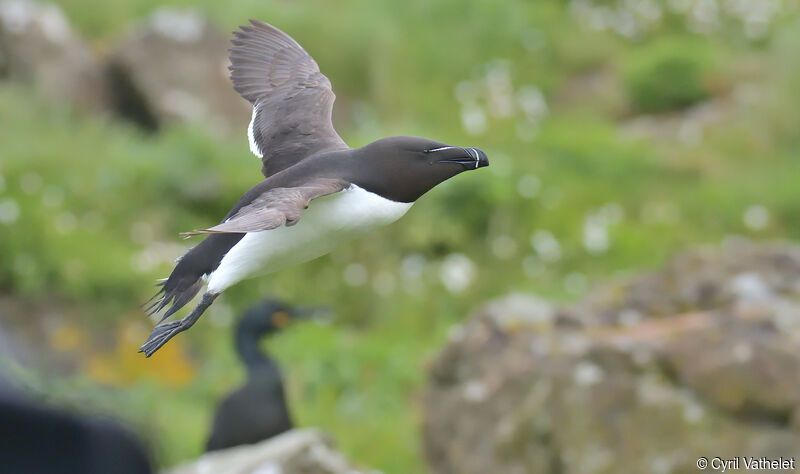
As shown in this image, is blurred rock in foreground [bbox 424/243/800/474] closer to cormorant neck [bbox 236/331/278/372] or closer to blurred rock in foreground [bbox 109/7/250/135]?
cormorant neck [bbox 236/331/278/372]

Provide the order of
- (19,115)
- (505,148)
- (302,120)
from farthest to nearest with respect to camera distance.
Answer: (505,148), (19,115), (302,120)

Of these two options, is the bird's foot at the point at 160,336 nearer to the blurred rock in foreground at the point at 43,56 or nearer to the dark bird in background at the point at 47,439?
the dark bird in background at the point at 47,439

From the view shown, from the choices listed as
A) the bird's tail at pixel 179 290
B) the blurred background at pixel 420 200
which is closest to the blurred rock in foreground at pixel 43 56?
the blurred background at pixel 420 200

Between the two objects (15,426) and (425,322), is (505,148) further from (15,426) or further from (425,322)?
(15,426)

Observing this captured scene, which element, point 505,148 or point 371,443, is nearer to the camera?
point 371,443

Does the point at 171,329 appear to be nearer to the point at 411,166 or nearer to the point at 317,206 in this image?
the point at 317,206

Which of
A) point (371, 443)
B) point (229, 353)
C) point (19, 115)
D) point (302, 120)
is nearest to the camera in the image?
point (302, 120)

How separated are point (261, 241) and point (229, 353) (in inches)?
219

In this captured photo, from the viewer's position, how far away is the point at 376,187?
9.23ft

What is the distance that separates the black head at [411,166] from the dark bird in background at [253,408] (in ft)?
12.8

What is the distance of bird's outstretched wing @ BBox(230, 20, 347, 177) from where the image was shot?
3400 millimetres

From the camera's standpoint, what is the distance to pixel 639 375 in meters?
5.11

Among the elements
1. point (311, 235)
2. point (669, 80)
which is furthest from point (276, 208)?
point (669, 80)

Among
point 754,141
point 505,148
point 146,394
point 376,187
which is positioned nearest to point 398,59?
point 505,148
